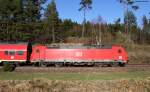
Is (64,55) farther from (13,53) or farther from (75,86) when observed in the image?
(75,86)

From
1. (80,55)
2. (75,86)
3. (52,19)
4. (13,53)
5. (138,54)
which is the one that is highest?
(52,19)

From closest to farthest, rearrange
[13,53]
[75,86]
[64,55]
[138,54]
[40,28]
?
[75,86] → [64,55] → [13,53] → [138,54] → [40,28]

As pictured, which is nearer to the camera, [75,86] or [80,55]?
[75,86]

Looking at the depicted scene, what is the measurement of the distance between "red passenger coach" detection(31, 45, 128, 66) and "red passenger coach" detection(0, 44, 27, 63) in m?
1.49

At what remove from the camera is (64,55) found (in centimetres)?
5912

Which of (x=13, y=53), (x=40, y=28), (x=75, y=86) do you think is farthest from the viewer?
(x=40, y=28)

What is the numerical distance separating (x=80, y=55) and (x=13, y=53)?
9.83 metres

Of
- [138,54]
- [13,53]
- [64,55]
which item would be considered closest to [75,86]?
[64,55]

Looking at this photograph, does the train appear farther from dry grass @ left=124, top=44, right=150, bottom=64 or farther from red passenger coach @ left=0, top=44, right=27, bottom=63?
dry grass @ left=124, top=44, right=150, bottom=64

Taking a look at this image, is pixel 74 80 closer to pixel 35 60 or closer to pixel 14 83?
pixel 14 83

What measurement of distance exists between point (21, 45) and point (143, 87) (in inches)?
1247

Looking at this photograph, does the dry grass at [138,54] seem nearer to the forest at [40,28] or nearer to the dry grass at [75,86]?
the forest at [40,28]

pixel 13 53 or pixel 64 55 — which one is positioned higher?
pixel 13 53

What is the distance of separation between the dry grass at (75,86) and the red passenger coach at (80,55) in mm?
23219
